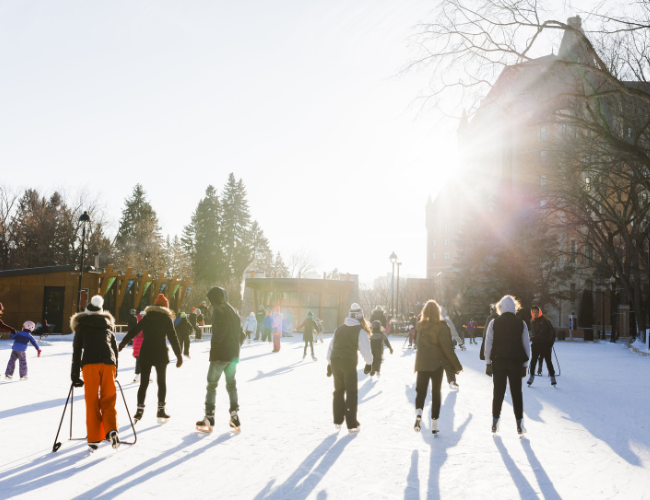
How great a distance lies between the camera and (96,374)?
5.69 m

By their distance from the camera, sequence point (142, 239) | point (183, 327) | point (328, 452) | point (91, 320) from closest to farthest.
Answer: point (91, 320)
point (328, 452)
point (183, 327)
point (142, 239)

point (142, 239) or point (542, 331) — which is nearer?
point (542, 331)

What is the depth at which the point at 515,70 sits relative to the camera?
13453 mm

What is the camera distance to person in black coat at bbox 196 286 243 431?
6762 millimetres

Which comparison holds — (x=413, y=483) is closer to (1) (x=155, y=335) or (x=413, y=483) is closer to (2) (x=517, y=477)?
(2) (x=517, y=477)

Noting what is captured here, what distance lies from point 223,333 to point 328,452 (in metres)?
1.93

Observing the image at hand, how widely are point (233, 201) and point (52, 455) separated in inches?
2464

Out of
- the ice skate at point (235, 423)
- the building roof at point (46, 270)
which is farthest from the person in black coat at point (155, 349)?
the building roof at point (46, 270)

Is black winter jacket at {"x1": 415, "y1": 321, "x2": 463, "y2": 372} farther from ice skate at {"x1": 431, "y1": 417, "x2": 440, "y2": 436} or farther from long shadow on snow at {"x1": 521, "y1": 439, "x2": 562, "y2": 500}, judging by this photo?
long shadow on snow at {"x1": 521, "y1": 439, "x2": 562, "y2": 500}

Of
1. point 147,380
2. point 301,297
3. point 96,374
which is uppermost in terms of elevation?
point 301,297

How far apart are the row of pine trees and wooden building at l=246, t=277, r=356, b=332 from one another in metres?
16.5

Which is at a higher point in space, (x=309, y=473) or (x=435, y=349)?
(x=435, y=349)

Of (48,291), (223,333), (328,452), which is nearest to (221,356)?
(223,333)

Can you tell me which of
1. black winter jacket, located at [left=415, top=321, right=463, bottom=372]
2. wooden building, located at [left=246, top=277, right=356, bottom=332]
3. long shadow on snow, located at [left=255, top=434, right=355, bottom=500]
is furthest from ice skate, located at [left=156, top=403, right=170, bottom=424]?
wooden building, located at [left=246, top=277, right=356, bottom=332]
